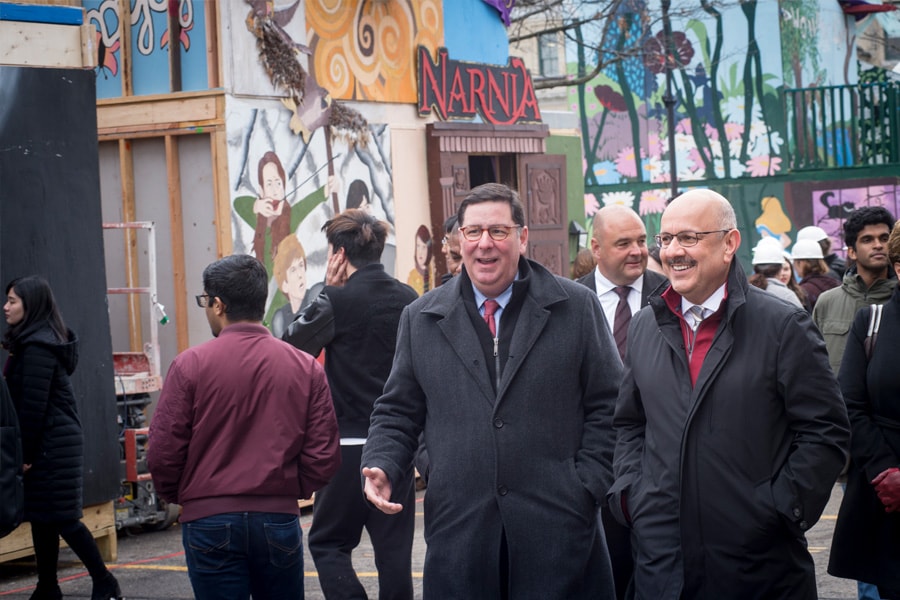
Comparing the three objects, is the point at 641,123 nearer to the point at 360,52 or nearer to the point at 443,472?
the point at 360,52

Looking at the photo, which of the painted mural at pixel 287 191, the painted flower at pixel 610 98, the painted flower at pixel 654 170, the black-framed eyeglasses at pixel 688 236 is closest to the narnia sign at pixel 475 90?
the painted mural at pixel 287 191

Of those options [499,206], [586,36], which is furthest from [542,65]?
[499,206]

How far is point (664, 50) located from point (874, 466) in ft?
73.0

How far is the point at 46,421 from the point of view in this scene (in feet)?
24.7

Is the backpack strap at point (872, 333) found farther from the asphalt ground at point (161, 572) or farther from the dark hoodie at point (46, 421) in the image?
the dark hoodie at point (46, 421)

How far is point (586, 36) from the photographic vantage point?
1182 inches

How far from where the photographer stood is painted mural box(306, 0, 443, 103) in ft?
39.5

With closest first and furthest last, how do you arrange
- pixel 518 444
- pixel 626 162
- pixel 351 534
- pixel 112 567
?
pixel 518 444, pixel 351 534, pixel 112 567, pixel 626 162

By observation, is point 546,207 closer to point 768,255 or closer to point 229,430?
point 768,255

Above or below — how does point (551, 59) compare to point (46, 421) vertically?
above

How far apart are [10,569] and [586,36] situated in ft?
75.0

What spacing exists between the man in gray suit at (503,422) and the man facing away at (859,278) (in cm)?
244

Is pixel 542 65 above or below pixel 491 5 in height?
above

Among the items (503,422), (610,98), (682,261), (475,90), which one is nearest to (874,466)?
(682,261)
